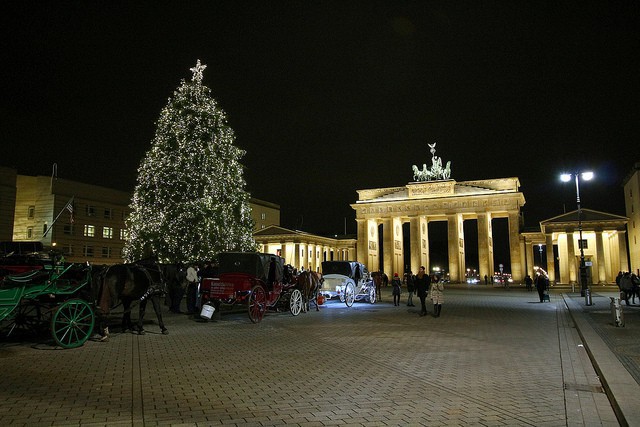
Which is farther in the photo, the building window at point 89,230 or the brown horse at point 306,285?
the building window at point 89,230

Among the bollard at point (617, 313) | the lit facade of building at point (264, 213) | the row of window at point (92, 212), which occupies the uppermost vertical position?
the lit facade of building at point (264, 213)

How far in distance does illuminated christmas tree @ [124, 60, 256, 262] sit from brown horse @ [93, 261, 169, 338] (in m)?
12.5

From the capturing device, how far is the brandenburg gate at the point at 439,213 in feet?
209

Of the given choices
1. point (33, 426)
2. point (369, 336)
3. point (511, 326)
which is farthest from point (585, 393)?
point (511, 326)

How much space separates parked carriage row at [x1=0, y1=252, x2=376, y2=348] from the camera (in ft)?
33.6

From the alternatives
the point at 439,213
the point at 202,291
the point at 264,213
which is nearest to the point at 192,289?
the point at 202,291

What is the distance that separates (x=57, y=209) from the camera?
183ft

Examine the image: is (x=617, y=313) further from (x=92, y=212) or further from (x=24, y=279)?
(x=92, y=212)

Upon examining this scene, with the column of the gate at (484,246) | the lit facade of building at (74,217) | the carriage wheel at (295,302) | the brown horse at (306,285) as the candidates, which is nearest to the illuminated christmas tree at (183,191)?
the brown horse at (306,285)

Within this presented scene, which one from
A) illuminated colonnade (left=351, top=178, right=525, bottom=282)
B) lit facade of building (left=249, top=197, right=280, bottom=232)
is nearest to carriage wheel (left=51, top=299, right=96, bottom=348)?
illuminated colonnade (left=351, top=178, right=525, bottom=282)

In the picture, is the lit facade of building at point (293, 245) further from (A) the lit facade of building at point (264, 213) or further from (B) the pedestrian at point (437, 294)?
(B) the pedestrian at point (437, 294)

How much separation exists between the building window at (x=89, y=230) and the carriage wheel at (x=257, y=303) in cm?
5124

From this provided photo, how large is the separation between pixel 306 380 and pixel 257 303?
8570 millimetres

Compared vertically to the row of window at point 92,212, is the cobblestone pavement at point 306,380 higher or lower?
lower
